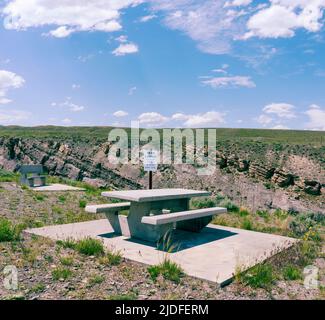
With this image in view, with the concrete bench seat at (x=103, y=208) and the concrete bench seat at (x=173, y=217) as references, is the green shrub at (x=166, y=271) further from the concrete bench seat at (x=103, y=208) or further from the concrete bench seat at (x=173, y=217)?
the concrete bench seat at (x=103, y=208)

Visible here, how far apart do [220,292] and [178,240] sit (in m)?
2.56

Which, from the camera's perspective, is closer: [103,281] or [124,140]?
[103,281]

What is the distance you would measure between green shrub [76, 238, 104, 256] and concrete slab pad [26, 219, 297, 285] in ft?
0.90

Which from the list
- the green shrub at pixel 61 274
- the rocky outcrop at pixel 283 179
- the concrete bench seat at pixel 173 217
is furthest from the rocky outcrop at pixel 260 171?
the green shrub at pixel 61 274

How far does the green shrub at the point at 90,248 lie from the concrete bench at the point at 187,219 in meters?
0.90

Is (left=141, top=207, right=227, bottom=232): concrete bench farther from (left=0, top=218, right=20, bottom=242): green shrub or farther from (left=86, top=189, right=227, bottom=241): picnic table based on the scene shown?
(left=0, top=218, right=20, bottom=242): green shrub

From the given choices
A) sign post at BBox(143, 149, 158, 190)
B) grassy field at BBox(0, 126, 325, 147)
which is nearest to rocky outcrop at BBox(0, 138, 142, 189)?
grassy field at BBox(0, 126, 325, 147)

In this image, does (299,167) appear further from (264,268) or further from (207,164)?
(264,268)

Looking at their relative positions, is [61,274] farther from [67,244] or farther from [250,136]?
[250,136]

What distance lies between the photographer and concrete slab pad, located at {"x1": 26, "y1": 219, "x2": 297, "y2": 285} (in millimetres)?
5086

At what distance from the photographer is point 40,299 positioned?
388 cm

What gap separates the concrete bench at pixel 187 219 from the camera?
5.95 meters

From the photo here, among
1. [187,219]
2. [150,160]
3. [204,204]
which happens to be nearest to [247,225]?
[187,219]
